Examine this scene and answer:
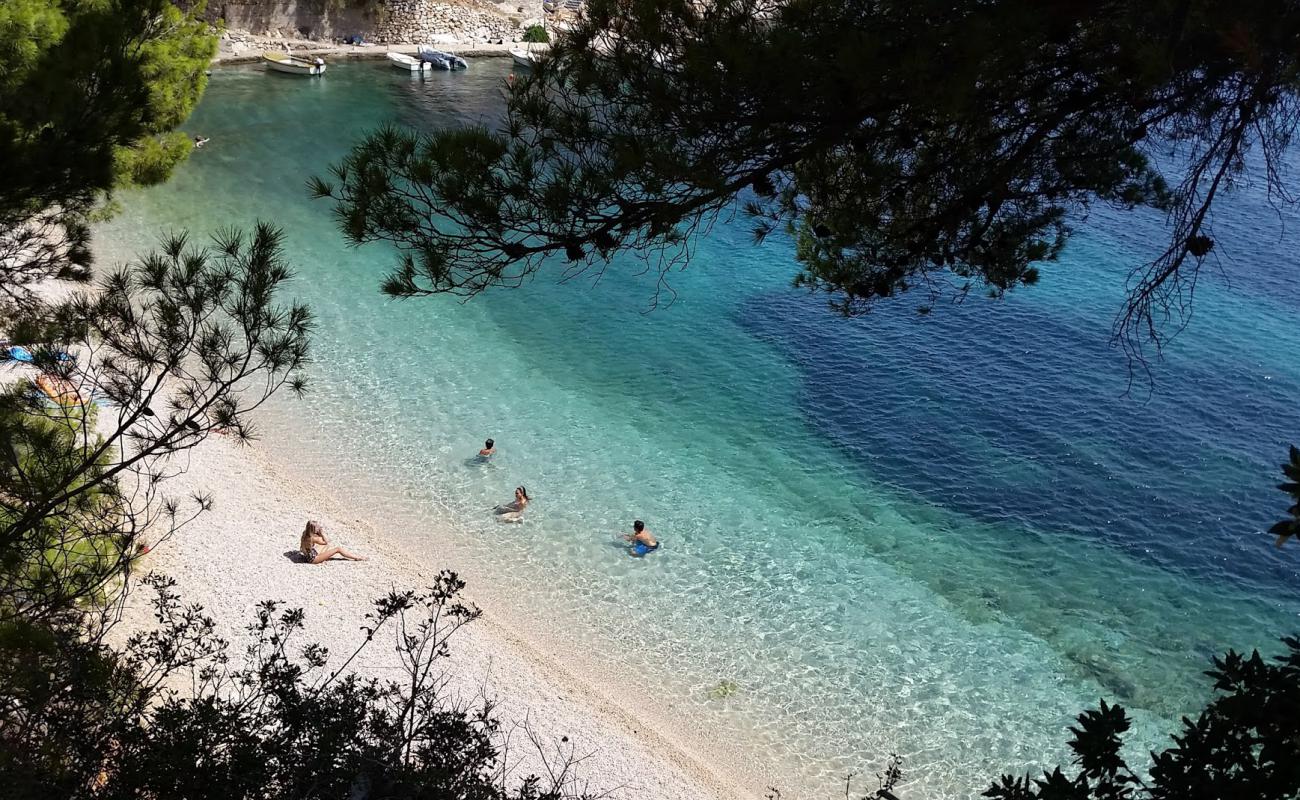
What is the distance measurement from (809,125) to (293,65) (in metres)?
28.7

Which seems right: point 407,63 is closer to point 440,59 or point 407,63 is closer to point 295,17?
point 440,59

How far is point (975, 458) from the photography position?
1389 centimetres

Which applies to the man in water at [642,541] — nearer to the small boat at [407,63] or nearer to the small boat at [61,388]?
the small boat at [61,388]

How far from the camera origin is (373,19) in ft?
114

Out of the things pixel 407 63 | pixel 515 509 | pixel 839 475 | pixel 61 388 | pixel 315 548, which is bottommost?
pixel 315 548

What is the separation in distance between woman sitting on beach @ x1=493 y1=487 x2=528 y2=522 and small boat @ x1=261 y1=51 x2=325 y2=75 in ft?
73.9

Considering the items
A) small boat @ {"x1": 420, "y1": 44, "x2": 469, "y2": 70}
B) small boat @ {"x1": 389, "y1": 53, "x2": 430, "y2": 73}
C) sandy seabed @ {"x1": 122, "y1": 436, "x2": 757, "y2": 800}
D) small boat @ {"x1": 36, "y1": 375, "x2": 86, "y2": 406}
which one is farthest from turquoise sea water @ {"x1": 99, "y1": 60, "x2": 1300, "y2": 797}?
small boat @ {"x1": 420, "y1": 44, "x2": 469, "y2": 70}

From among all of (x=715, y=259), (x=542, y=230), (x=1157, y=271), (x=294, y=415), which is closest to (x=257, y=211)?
(x=294, y=415)

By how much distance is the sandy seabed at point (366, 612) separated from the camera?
29.1 ft

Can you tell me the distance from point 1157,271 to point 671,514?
25.5 feet

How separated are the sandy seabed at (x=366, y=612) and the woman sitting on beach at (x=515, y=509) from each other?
987 mm

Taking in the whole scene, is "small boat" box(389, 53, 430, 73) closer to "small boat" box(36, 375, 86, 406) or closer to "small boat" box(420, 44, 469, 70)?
"small boat" box(420, 44, 469, 70)

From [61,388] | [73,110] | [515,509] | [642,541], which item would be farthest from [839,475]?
[73,110]

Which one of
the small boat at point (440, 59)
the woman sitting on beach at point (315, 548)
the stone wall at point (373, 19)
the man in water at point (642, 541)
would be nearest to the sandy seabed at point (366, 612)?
the woman sitting on beach at point (315, 548)
